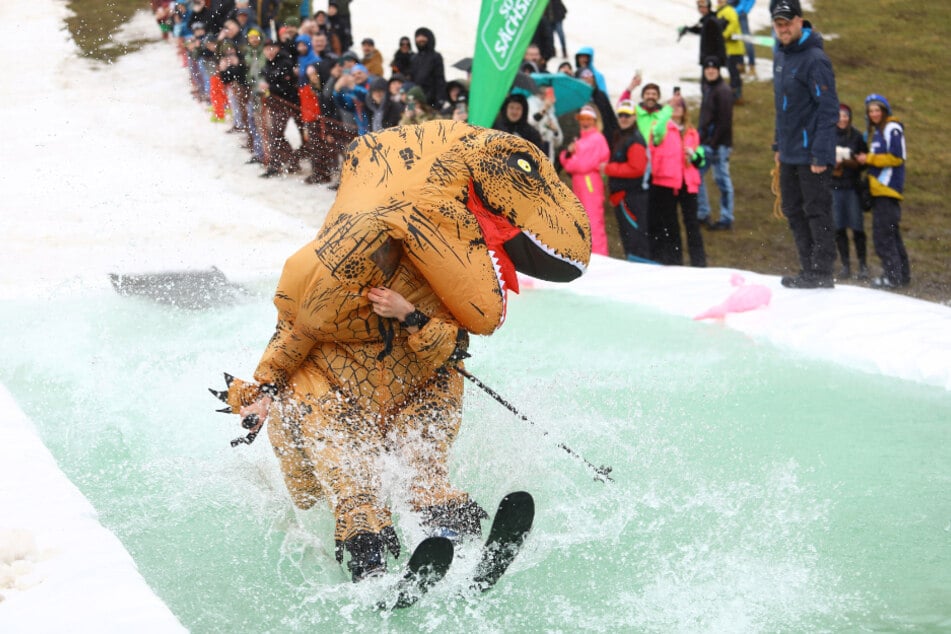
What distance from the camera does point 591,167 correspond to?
30.7 feet

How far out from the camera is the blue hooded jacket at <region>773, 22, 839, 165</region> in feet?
A: 22.9

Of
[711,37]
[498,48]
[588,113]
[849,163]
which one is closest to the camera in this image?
[849,163]

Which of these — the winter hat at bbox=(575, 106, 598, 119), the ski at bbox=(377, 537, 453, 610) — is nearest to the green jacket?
the winter hat at bbox=(575, 106, 598, 119)

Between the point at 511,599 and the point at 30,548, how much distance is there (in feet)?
5.63

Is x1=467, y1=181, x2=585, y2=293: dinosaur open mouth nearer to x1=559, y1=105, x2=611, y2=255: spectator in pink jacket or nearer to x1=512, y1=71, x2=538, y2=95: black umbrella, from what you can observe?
x1=559, y1=105, x2=611, y2=255: spectator in pink jacket

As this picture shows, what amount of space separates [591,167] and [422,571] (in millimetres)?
6097

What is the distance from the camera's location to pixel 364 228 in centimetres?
394

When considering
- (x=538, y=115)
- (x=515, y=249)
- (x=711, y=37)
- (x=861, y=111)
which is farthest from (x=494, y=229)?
(x=861, y=111)

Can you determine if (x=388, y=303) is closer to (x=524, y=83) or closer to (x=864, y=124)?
(x=524, y=83)

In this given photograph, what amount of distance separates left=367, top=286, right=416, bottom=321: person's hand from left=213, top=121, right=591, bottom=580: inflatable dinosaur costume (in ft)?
0.12

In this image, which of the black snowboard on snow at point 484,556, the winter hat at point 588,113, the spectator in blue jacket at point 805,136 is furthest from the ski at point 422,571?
the winter hat at point 588,113

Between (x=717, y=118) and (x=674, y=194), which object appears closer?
(x=674, y=194)

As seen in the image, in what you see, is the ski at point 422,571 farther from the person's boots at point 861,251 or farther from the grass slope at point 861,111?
the person's boots at point 861,251

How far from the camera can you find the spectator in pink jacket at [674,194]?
30.1 ft
